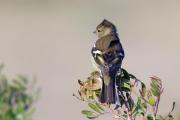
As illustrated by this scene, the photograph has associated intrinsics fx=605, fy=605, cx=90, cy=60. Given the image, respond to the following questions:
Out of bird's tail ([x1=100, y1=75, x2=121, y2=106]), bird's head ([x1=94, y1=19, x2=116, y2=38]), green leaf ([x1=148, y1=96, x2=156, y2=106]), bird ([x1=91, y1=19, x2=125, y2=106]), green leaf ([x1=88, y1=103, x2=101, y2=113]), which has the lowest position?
green leaf ([x1=148, y1=96, x2=156, y2=106])

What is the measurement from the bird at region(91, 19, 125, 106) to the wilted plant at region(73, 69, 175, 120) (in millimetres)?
16

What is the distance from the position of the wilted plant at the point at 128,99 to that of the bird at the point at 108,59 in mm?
16

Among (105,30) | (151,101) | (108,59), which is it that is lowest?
(151,101)

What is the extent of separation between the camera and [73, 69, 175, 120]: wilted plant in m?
1.21

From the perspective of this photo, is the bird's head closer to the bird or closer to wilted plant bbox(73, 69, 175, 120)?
the bird

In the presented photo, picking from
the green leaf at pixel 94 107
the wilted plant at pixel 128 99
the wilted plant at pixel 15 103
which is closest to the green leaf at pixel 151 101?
the wilted plant at pixel 128 99

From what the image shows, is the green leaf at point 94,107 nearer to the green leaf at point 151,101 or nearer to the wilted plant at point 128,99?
the wilted plant at point 128,99

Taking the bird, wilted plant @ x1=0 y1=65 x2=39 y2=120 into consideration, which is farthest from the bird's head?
wilted plant @ x1=0 y1=65 x2=39 y2=120

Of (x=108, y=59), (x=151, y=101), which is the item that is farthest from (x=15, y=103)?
(x=151, y=101)

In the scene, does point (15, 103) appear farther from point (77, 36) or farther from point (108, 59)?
point (77, 36)

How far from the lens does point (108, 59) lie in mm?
1523

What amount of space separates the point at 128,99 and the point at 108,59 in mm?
300

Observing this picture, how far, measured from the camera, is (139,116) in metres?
1.22

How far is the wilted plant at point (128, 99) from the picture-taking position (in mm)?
1207
